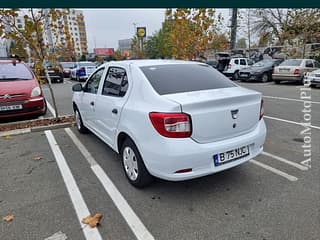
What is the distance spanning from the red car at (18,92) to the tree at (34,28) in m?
0.70

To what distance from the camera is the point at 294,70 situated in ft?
41.2

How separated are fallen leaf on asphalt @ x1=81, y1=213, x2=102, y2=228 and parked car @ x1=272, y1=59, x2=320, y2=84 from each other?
527 inches

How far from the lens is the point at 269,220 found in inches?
90.7

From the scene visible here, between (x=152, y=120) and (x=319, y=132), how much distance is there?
13.9ft

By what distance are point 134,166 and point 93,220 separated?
796 millimetres

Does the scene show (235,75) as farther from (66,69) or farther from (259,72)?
(66,69)

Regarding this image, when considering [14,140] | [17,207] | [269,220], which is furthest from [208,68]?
[14,140]

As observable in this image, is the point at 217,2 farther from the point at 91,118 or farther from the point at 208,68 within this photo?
the point at 91,118

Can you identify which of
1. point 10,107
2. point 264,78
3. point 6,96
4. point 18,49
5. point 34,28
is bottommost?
point 264,78

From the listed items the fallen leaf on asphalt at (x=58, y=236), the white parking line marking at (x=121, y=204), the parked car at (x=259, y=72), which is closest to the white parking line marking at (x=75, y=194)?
the fallen leaf on asphalt at (x=58, y=236)

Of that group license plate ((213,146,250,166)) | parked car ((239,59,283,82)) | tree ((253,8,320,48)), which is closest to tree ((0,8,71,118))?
license plate ((213,146,250,166))

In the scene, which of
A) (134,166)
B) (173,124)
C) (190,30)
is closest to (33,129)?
Answer: (134,166)

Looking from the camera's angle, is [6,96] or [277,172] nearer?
[277,172]

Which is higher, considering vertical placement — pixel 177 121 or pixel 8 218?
pixel 177 121
